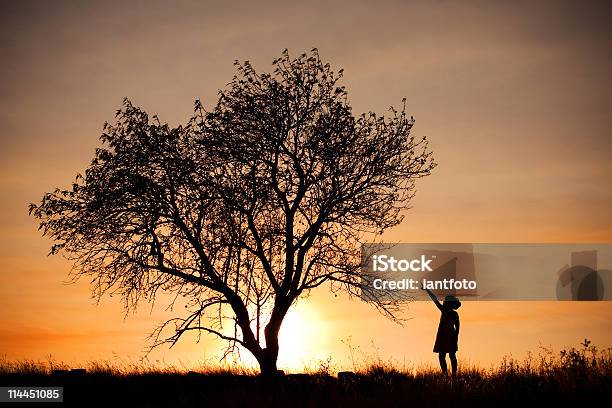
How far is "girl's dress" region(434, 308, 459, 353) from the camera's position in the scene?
2448 cm

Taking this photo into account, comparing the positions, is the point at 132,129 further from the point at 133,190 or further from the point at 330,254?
the point at 330,254

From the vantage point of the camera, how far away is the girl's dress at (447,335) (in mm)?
24484

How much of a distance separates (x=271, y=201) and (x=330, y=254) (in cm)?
272

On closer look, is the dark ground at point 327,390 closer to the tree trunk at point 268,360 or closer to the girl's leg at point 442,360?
the tree trunk at point 268,360

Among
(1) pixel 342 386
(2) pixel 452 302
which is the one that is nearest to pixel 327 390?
(1) pixel 342 386

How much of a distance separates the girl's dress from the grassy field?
73 cm

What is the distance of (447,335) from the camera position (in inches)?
966

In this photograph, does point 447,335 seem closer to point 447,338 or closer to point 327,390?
point 447,338

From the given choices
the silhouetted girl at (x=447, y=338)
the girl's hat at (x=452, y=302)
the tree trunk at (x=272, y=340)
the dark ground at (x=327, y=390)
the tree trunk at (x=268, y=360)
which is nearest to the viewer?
the dark ground at (x=327, y=390)

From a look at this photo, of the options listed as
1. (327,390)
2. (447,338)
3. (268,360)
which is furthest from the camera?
(268,360)

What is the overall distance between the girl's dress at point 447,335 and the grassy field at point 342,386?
73 centimetres

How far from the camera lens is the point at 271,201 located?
85.5 feet

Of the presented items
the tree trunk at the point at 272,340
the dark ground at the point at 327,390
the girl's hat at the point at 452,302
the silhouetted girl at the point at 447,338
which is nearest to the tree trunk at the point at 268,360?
the tree trunk at the point at 272,340

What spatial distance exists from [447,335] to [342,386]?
14.6 feet
